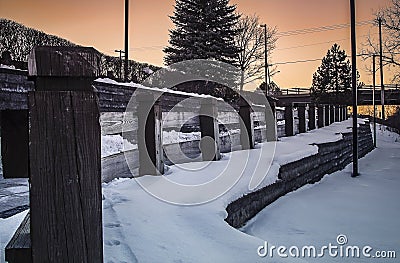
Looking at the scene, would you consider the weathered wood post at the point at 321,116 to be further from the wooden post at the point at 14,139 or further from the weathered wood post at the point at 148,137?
the wooden post at the point at 14,139

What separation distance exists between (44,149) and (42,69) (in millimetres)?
246

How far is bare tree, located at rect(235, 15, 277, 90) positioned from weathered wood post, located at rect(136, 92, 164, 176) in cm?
3282

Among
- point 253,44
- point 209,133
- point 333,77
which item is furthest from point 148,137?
point 333,77

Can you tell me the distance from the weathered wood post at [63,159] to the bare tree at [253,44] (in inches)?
1403

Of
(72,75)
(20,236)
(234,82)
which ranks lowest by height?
(20,236)

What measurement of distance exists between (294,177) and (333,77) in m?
44.6

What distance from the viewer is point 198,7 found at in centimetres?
2794

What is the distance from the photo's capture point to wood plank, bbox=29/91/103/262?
1407mm

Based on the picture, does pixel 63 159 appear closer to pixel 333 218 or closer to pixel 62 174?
pixel 62 174

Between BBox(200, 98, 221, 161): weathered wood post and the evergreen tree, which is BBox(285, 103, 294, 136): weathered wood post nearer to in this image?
BBox(200, 98, 221, 161): weathered wood post

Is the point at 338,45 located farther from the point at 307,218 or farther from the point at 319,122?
the point at 307,218

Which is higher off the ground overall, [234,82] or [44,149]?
[234,82]

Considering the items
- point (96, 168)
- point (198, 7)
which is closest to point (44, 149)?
point (96, 168)

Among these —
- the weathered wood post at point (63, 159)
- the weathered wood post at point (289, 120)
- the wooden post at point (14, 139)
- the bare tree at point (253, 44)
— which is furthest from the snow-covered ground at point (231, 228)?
the bare tree at point (253, 44)
